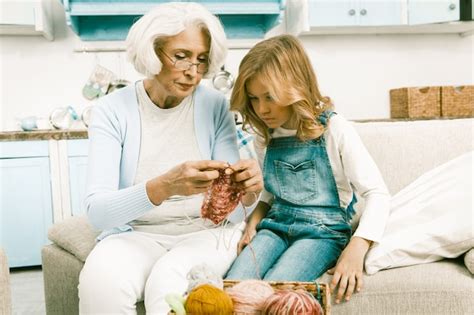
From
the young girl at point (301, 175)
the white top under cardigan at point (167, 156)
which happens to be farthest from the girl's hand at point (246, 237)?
the white top under cardigan at point (167, 156)

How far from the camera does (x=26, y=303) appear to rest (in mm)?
2238

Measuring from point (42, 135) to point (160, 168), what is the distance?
1679 millimetres

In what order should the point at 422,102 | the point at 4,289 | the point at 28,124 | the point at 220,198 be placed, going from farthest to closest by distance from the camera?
the point at 422,102 → the point at 28,124 → the point at 220,198 → the point at 4,289

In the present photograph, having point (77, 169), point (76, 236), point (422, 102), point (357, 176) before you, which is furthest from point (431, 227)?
point (77, 169)

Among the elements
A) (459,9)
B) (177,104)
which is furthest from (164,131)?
(459,9)

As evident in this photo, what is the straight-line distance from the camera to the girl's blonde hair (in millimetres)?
1351

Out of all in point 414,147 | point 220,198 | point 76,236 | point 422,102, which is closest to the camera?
point 220,198

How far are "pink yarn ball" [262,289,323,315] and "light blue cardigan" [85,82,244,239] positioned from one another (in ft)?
1.57

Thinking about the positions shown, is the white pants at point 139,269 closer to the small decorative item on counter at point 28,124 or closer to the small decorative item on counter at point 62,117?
the small decorative item on counter at point 28,124

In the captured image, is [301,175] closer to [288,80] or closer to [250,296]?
[288,80]

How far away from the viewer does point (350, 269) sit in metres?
1.22

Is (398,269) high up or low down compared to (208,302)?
down

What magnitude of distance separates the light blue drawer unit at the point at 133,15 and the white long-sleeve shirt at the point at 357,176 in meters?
1.80

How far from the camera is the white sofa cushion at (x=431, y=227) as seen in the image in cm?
126
